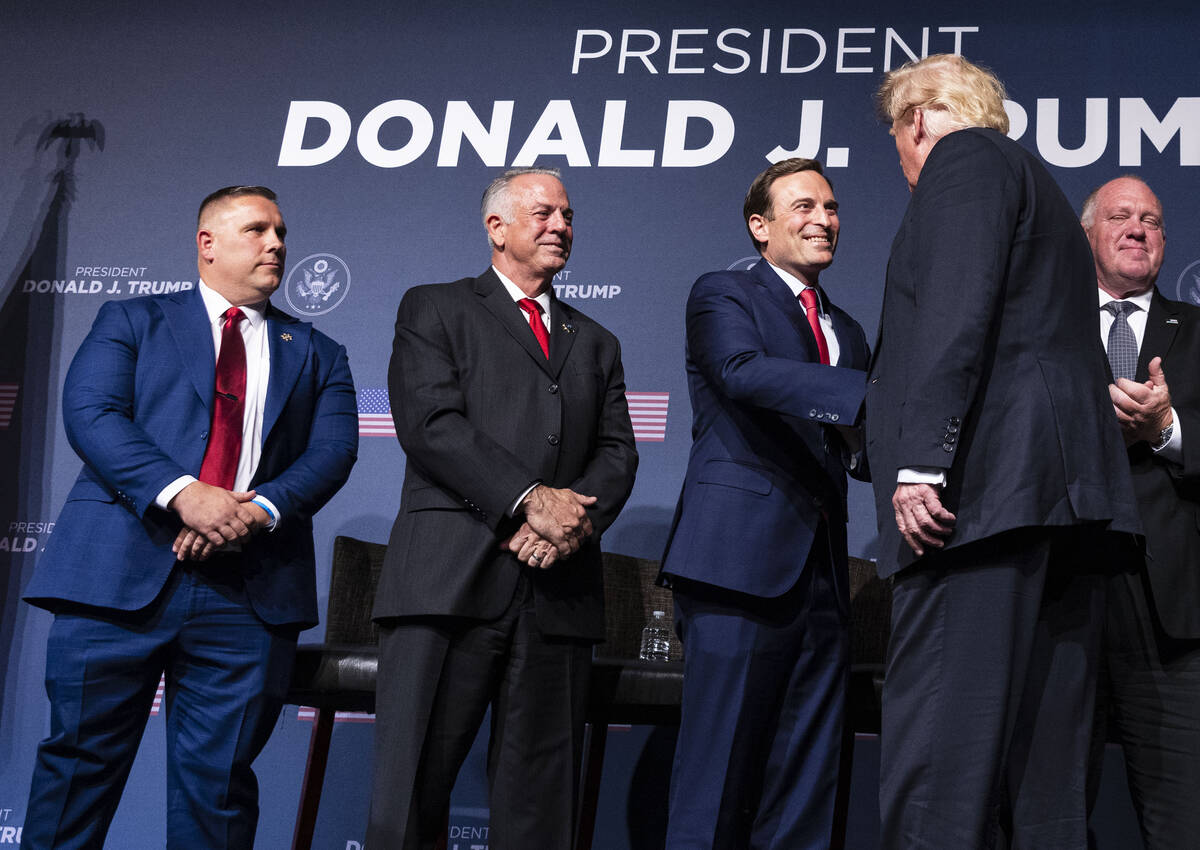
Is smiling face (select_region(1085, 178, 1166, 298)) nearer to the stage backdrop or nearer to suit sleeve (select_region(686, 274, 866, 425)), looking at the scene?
suit sleeve (select_region(686, 274, 866, 425))

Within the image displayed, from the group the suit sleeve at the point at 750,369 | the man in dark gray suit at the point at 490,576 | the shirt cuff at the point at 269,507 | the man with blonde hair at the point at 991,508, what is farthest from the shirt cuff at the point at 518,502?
the man with blonde hair at the point at 991,508

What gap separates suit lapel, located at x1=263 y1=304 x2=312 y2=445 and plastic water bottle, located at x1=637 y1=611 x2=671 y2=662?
1406 millimetres

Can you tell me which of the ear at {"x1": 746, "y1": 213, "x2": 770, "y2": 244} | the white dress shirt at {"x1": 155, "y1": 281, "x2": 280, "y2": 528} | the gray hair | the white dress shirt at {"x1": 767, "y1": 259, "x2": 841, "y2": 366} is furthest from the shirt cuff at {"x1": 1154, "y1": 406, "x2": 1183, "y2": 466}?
the white dress shirt at {"x1": 155, "y1": 281, "x2": 280, "y2": 528}

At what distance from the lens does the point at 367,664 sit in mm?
3174

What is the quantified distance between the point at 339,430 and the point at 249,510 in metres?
0.41

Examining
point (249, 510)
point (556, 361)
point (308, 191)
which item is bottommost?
point (249, 510)

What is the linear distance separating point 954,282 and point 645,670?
149cm

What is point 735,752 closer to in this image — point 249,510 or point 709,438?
point 709,438

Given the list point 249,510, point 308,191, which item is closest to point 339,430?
point 249,510

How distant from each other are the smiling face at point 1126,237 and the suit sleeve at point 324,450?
1.91 metres

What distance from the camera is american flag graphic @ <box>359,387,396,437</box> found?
444 cm

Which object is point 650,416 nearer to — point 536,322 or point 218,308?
point 536,322

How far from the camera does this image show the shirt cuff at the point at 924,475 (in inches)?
79.9

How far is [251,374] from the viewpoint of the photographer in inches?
121
